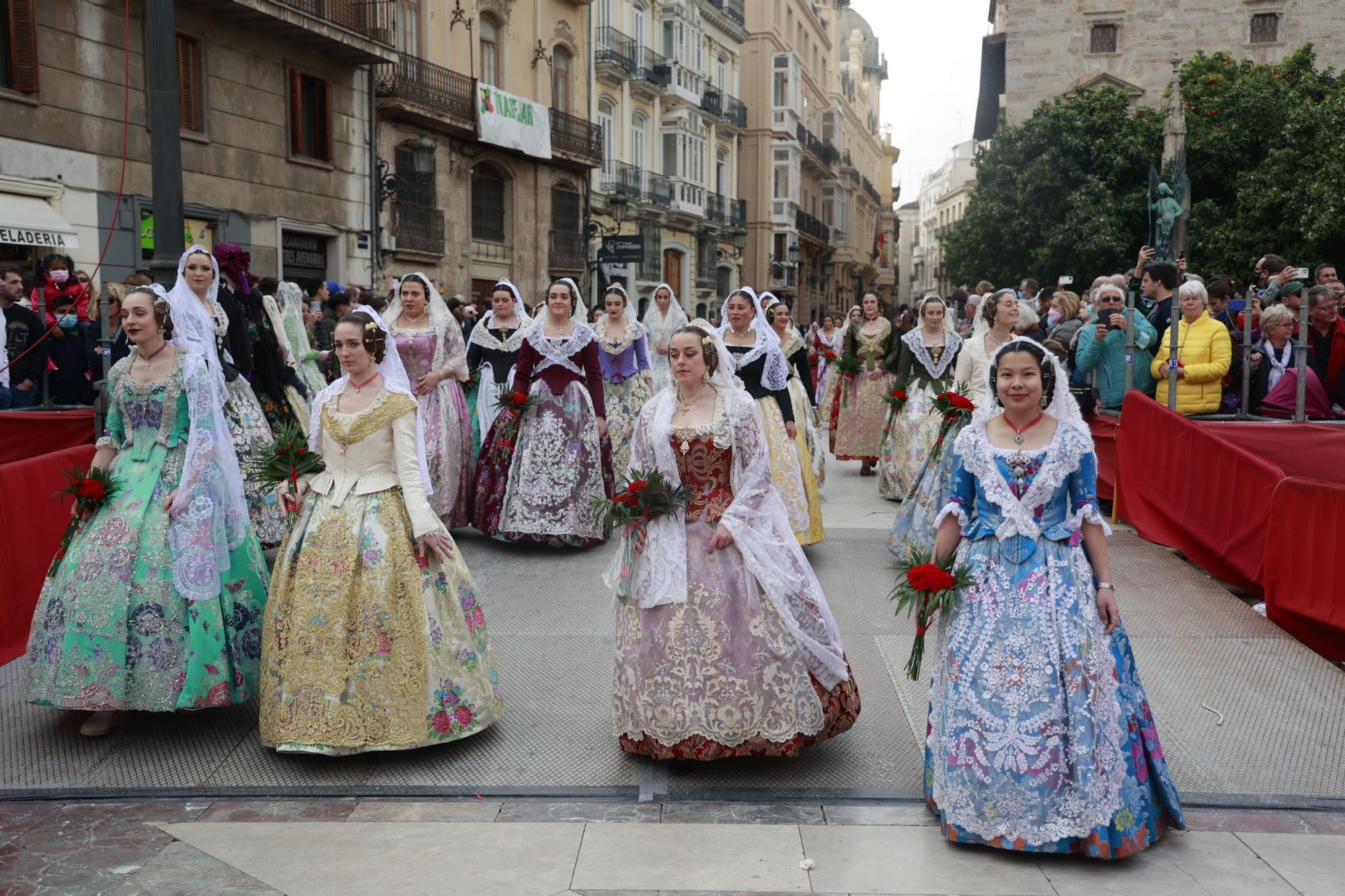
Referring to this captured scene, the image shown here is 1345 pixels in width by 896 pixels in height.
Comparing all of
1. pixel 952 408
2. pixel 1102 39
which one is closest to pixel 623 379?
pixel 952 408

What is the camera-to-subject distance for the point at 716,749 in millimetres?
4625

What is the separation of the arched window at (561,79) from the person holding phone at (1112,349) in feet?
68.0

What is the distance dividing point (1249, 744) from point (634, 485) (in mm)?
2844

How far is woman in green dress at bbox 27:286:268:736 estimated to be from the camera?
4.89 metres

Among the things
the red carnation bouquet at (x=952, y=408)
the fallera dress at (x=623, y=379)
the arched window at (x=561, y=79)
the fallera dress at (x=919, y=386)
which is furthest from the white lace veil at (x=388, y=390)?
the arched window at (x=561, y=79)

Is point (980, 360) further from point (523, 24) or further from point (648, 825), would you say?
point (523, 24)

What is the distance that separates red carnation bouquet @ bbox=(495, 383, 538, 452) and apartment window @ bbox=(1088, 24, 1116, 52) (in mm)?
36104

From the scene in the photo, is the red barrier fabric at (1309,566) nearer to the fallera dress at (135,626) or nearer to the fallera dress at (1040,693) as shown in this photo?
the fallera dress at (1040,693)

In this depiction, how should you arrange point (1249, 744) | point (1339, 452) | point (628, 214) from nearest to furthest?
1. point (1249, 744)
2. point (1339, 452)
3. point (628, 214)

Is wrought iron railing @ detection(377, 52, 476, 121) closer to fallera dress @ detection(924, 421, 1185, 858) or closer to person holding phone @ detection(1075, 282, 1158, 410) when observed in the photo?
person holding phone @ detection(1075, 282, 1158, 410)

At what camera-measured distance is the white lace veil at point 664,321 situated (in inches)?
451

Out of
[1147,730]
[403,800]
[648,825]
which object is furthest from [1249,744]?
Result: [403,800]

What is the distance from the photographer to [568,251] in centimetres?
2850

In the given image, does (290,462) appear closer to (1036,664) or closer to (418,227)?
(1036,664)
